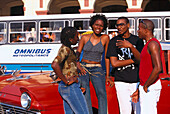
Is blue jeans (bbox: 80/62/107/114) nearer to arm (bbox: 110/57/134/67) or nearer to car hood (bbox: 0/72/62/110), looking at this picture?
arm (bbox: 110/57/134/67)

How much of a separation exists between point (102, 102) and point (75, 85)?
607 mm

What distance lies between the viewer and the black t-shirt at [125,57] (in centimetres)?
305

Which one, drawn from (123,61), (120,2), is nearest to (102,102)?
(123,61)

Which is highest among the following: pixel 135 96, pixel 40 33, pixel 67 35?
pixel 40 33

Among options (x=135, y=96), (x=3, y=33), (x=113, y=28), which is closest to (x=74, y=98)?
(x=135, y=96)

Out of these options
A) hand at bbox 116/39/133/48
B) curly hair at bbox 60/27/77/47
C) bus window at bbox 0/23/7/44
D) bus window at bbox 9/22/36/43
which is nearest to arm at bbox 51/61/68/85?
curly hair at bbox 60/27/77/47

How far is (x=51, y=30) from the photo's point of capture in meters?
9.42

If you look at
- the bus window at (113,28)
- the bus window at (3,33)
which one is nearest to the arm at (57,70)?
the bus window at (113,28)

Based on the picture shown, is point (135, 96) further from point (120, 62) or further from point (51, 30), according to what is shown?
point (51, 30)

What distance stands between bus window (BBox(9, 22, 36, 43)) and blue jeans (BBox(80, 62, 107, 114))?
663 cm

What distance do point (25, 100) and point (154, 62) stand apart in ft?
5.28

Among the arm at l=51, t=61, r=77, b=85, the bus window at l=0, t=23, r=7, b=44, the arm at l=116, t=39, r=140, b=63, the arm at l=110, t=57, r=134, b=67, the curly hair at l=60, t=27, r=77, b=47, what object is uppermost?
the bus window at l=0, t=23, r=7, b=44

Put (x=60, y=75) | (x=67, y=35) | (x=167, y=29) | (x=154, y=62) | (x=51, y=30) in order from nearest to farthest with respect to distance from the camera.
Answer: (x=154, y=62)
(x=60, y=75)
(x=67, y=35)
(x=167, y=29)
(x=51, y=30)

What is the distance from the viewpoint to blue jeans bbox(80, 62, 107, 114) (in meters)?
3.20
